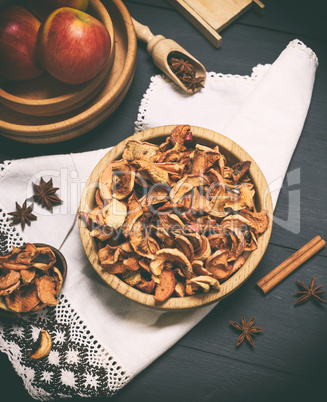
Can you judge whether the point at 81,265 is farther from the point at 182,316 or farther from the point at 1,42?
the point at 1,42

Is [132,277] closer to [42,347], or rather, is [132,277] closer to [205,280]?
[205,280]

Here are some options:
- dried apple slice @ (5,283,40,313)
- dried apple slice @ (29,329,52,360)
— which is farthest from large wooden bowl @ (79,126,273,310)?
dried apple slice @ (29,329,52,360)

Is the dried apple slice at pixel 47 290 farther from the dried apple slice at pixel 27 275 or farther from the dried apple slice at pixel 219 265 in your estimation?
the dried apple slice at pixel 219 265

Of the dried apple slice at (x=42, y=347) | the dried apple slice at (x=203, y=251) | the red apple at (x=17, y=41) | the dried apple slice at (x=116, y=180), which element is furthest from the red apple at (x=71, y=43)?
the dried apple slice at (x=42, y=347)

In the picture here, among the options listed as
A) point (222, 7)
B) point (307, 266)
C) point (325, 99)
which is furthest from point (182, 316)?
point (222, 7)

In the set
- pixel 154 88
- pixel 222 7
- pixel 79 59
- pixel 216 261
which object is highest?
pixel 222 7

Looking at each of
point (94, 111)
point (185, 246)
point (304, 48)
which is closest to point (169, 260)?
point (185, 246)
